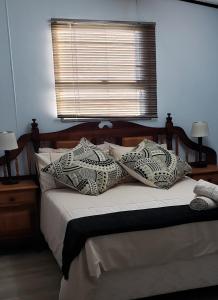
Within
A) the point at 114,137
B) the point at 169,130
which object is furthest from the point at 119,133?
the point at 169,130

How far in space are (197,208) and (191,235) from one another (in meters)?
0.18

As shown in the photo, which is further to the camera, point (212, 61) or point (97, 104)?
point (212, 61)

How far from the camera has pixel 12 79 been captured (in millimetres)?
3486

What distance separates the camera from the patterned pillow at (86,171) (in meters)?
2.90

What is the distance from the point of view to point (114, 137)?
3771 mm

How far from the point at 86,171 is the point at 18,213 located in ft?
2.64

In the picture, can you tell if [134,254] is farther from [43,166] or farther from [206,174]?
[206,174]

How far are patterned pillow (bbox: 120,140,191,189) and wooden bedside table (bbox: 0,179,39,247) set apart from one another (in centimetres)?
92

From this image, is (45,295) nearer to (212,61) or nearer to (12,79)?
(12,79)

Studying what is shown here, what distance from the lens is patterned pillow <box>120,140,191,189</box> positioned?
10.1ft

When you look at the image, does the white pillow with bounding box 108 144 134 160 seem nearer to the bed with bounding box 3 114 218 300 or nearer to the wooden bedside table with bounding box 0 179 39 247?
the bed with bounding box 3 114 218 300

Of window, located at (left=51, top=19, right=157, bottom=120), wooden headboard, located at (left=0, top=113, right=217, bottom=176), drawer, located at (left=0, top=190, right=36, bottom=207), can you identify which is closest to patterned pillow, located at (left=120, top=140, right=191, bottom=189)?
wooden headboard, located at (left=0, top=113, right=217, bottom=176)

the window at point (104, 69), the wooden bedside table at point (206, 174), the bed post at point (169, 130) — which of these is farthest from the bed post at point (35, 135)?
the wooden bedside table at point (206, 174)

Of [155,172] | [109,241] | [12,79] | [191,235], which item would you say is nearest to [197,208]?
[191,235]
